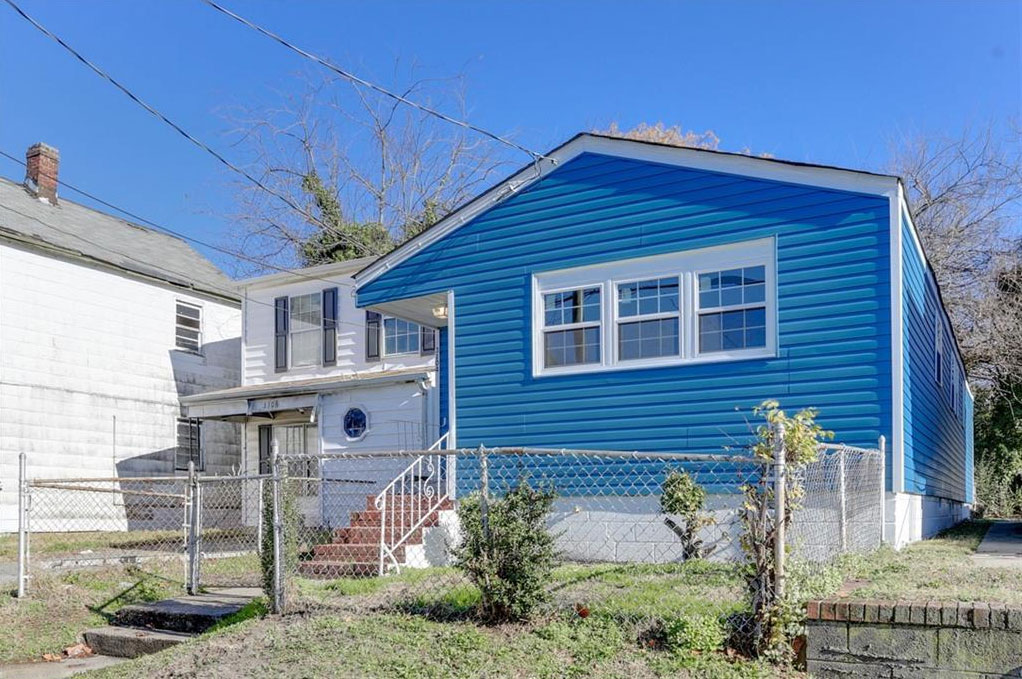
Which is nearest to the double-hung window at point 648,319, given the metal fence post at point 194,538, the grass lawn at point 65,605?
the metal fence post at point 194,538

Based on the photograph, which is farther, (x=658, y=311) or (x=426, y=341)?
(x=426, y=341)

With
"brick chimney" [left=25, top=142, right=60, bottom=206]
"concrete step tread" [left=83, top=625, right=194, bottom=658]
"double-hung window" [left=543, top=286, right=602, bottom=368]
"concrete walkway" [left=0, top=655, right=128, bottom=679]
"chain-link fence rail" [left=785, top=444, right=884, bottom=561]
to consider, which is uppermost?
"brick chimney" [left=25, top=142, right=60, bottom=206]

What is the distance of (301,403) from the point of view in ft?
54.9

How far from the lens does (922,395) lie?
468 inches

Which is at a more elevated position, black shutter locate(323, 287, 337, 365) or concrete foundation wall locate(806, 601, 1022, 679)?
black shutter locate(323, 287, 337, 365)

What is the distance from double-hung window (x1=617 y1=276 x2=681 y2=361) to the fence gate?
4.58 m

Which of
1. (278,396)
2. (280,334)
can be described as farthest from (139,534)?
(280,334)

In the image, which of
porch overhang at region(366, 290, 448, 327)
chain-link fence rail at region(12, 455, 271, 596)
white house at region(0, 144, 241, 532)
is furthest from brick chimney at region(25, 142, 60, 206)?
porch overhang at region(366, 290, 448, 327)

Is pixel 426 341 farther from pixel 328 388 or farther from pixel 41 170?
pixel 41 170

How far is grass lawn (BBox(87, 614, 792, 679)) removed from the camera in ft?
18.7

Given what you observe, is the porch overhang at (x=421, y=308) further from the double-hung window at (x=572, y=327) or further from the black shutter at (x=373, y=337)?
the black shutter at (x=373, y=337)

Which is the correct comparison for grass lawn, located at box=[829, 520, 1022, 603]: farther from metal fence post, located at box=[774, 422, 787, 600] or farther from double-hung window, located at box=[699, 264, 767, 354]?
double-hung window, located at box=[699, 264, 767, 354]

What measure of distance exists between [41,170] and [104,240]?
206cm

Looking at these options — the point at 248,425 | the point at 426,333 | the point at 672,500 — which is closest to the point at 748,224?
the point at 672,500
